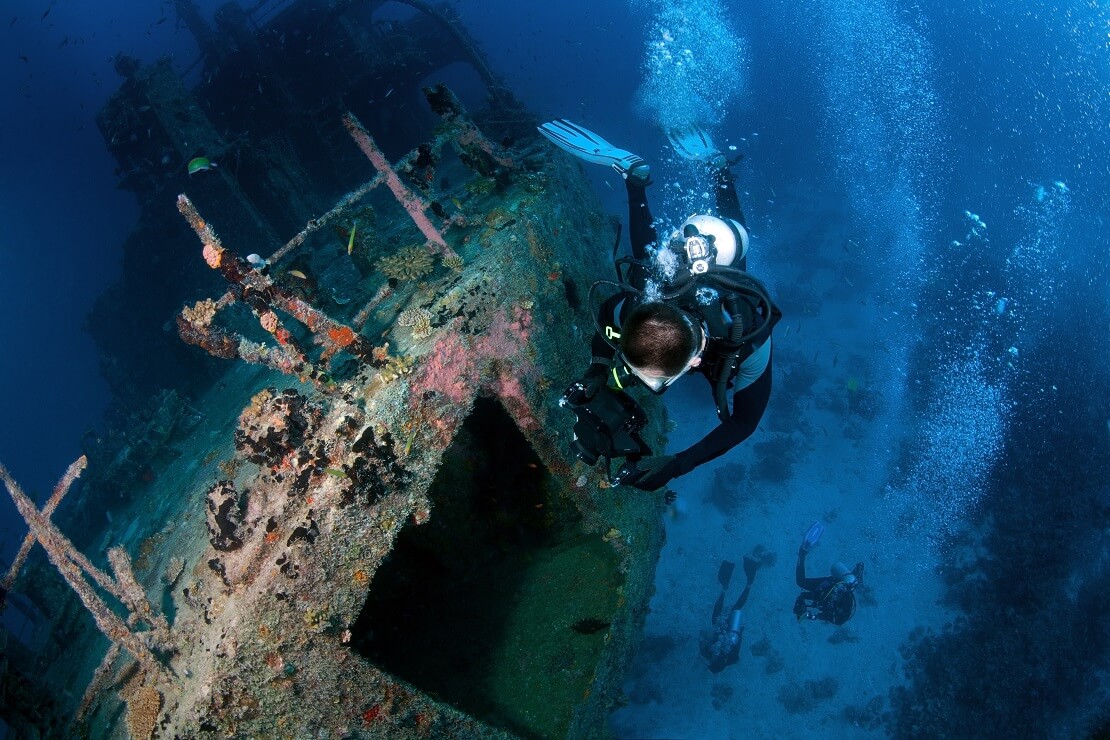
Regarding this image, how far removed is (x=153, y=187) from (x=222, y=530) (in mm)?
12635

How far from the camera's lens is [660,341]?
284 centimetres

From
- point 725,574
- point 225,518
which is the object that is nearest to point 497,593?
point 225,518

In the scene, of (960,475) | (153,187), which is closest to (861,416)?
(960,475)

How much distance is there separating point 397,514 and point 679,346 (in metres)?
2.13

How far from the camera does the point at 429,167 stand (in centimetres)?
452

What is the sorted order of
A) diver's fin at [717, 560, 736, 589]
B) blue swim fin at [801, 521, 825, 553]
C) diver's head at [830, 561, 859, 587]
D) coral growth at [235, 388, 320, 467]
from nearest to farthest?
coral growth at [235, 388, 320, 467] → diver's head at [830, 561, 859, 587] → blue swim fin at [801, 521, 825, 553] → diver's fin at [717, 560, 736, 589]

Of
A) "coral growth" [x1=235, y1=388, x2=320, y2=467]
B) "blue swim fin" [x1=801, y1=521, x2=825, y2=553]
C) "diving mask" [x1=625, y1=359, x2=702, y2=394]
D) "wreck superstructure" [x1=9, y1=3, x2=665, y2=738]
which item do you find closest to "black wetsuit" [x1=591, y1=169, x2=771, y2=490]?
"diving mask" [x1=625, y1=359, x2=702, y2=394]

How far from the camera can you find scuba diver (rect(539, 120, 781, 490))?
9.46 ft

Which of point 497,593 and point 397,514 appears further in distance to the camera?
point 497,593

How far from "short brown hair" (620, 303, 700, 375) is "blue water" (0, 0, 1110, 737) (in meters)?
9.68

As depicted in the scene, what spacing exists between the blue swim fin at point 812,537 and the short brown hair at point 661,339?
32.3 feet

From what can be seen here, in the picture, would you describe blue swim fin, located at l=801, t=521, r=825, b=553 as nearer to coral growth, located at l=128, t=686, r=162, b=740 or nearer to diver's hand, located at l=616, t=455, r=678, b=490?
diver's hand, located at l=616, t=455, r=678, b=490

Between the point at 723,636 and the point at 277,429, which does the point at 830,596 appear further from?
Result: the point at 277,429

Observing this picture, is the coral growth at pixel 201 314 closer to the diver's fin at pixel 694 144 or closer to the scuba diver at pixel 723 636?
the diver's fin at pixel 694 144
